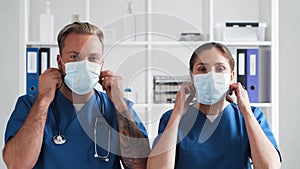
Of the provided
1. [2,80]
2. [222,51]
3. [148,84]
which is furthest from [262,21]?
[2,80]

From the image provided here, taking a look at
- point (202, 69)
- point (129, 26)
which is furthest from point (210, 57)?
point (129, 26)

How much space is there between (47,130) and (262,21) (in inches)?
65.7

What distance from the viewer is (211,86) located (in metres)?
1.73

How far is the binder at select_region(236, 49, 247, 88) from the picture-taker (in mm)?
2746

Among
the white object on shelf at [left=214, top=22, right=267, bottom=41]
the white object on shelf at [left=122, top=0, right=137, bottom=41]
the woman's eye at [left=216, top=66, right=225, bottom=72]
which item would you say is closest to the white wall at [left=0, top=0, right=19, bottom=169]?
the white object on shelf at [left=122, top=0, right=137, bottom=41]

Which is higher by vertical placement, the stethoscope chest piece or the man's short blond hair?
the man's short blond hair

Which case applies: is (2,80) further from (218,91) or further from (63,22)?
(218,91)

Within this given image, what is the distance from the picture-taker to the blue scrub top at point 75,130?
65.1 inches

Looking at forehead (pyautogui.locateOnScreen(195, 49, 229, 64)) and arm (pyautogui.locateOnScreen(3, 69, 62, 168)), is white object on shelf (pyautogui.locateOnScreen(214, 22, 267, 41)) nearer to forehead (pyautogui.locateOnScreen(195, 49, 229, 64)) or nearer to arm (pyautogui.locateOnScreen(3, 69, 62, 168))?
forehead (pyautogui.locateOnScreen(195, 49, 229, 64))

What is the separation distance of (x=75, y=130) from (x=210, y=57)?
0.54 meters

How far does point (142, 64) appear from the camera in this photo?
7.68 ft

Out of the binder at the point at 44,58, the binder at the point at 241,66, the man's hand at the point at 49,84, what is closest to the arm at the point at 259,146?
the man's hand at the point at 49,84

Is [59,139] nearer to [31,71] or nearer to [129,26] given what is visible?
[31,71]
